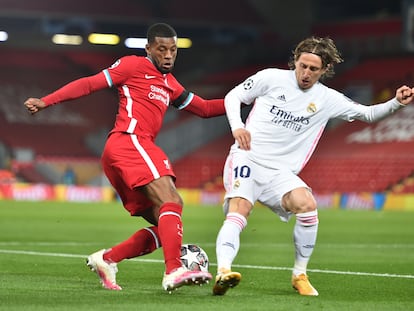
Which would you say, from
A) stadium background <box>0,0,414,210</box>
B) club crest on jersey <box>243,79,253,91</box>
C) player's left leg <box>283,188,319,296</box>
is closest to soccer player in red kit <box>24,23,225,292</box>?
club crest on jersey <box>243,79,253,91</box>

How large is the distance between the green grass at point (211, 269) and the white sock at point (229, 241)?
27cm

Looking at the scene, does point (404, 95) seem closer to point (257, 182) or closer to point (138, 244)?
point (257, 182)

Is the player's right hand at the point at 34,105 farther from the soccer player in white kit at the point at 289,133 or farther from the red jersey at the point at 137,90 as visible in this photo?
the soccer player in white kit at the point at 289,133

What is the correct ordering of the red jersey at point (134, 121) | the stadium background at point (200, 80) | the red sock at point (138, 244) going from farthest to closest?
the stadium background at point (200, 80) < the red sock at point (138, 244) < the red jersey at point (134, 121)

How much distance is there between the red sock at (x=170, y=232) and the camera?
26.5ft

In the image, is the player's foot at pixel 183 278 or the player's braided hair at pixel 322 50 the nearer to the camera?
the player's foot at pixel 183 278

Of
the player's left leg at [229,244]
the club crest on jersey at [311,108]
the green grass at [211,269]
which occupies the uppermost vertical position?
the club crest on jersey at [311,108]

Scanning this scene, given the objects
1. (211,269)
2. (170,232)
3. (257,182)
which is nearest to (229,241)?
(170,232)

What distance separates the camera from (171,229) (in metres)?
8.12

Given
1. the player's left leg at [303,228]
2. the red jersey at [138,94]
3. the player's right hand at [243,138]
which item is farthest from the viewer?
the red jersey at [138,94]

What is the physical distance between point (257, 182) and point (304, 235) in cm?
56

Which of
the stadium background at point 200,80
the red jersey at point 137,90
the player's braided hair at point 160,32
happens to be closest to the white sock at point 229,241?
the red jersey at point 137,90

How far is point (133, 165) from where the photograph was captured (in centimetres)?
832

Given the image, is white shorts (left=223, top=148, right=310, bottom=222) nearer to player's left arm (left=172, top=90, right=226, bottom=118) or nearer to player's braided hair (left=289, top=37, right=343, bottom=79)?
player's left arm (left=172, top=90, right=226, bottom=118)
